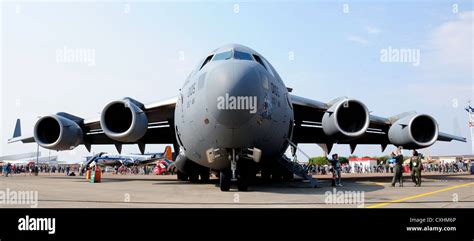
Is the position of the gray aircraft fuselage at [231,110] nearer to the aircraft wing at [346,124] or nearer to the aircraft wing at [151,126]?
the aircraft wing at [346,124]

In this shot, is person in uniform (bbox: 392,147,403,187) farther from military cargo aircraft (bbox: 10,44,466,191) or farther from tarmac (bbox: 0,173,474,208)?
military cargo aircraft (bbox: 10,44,466,191)

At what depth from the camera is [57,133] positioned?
18875mm

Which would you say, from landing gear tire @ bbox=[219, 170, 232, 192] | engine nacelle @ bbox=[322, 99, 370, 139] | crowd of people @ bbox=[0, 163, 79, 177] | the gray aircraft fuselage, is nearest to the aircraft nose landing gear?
landing gear tire @ bbox=[219, 170, 232, 192]

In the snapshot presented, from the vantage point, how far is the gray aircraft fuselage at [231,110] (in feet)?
30.7

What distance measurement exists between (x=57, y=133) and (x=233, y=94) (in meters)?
13.0

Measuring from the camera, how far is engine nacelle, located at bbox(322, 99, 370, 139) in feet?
47.6

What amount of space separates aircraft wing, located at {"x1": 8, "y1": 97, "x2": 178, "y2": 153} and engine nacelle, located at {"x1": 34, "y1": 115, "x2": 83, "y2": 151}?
1.77ft
